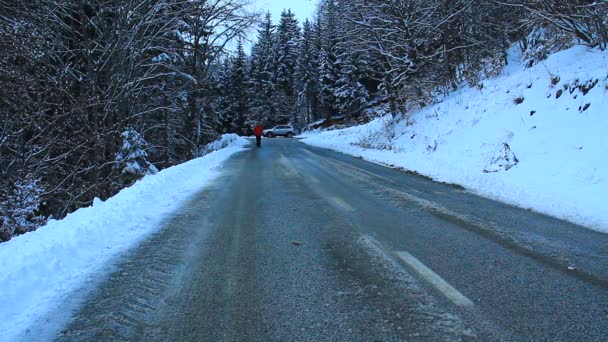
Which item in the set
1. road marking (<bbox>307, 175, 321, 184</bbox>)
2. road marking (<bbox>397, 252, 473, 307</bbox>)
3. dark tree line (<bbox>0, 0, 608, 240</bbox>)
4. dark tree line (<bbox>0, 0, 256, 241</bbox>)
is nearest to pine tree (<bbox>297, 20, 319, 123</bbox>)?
dark tree line (<bbox>0, 0, 608, 240</bbox>)

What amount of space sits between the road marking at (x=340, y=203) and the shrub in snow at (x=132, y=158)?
310 inches

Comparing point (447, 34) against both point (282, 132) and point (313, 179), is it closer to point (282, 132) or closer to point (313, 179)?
point (313, 179)

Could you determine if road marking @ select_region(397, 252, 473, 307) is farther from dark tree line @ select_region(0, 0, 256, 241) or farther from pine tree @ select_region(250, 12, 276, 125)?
pine tree @ select_region(250, 12, 276, 125)

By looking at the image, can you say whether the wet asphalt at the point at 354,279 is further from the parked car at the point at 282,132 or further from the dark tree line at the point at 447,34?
the parked car at the point at 282,132

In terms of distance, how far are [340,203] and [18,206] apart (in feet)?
26.6

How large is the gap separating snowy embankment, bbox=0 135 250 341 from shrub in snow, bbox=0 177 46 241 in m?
3.94

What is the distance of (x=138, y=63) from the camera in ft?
44.7

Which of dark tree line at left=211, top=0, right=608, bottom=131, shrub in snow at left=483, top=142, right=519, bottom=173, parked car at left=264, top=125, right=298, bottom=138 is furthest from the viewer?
parked car at left=264, top=125, right=298, bottom=138

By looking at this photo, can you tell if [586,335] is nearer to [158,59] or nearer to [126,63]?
[126,63]

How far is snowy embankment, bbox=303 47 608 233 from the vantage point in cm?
796

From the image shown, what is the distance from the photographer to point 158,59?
703 inches

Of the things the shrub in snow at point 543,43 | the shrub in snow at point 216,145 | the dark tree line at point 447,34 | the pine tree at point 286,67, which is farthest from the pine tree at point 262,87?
the shrub in snow at point 543,43

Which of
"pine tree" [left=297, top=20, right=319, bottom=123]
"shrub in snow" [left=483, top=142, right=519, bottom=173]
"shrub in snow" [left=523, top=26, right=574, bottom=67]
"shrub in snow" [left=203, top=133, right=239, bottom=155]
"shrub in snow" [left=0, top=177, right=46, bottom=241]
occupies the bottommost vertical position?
"shrub in snow" [left=0, top=177, right=46, bottom=241]

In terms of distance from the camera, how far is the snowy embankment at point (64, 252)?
3516 mm
